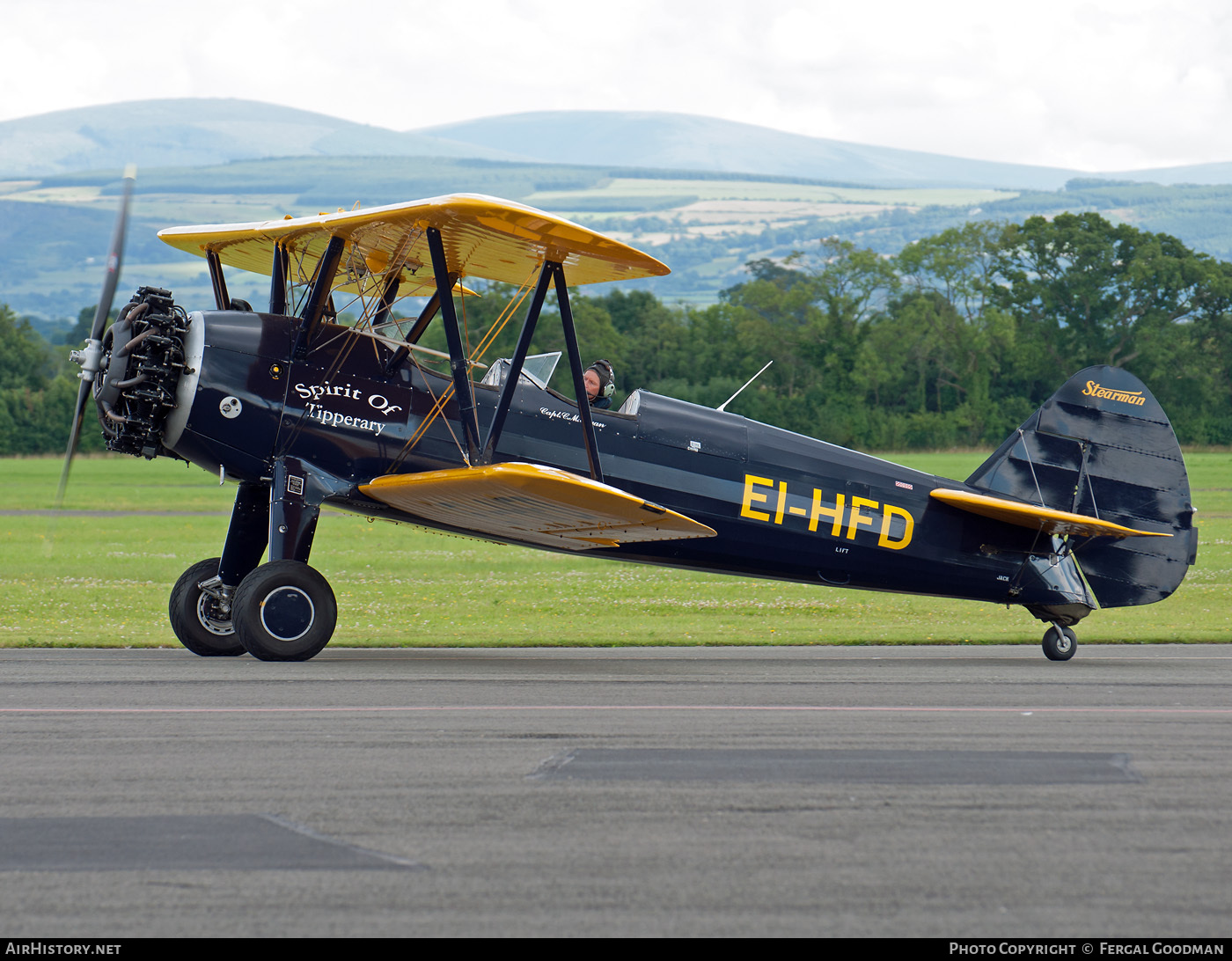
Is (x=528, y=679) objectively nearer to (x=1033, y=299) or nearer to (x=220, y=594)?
(x=220, y=594)

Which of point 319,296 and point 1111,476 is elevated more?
point 319,296

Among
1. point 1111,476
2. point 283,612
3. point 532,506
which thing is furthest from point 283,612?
point 1111,476

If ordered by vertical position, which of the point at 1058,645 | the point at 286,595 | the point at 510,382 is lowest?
the point at 286,595

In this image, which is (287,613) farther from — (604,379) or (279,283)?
(604,379)

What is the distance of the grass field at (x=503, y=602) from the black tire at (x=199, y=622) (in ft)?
3.74

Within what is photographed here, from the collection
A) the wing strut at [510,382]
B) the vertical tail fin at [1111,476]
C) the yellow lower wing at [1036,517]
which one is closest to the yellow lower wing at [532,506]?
the wing strut at [510,382]

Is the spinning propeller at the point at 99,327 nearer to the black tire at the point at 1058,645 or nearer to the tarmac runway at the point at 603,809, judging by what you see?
the tarmac runway at the point at 603,809

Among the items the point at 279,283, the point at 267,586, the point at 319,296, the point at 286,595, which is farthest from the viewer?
the point at 279,283

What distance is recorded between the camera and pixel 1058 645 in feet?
40.0

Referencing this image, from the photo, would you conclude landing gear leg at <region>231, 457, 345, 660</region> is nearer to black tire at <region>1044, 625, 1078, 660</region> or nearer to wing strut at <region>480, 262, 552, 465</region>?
wing strut at <region>480, 262, 552, 465</region>

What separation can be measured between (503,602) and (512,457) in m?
7.24

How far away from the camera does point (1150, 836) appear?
5.10 m

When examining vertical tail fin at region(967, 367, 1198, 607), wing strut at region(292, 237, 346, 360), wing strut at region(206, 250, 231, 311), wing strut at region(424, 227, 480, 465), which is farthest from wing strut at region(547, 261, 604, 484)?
vertical tail fin at region(967, 367, 1198, 607)

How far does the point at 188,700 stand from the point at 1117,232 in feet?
247
